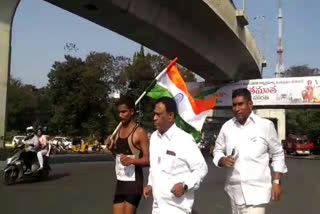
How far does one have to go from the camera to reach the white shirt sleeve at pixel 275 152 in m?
4.61

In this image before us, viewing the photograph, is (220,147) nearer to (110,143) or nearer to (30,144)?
(110,143)

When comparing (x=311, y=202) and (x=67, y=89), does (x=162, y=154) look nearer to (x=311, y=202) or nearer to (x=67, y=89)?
(x=311, y=202)

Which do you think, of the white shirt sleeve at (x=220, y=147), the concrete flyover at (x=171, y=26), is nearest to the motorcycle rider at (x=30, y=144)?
the concrete flyover at (x=171, y=26)

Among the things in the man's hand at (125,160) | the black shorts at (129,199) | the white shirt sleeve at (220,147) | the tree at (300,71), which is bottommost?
the black shorts at (129,199)

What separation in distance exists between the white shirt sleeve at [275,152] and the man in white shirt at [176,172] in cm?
90

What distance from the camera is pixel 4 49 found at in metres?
18.3

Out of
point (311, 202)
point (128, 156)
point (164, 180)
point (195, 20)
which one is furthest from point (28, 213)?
point (195, 20)

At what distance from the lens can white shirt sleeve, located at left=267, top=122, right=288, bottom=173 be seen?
461 cm

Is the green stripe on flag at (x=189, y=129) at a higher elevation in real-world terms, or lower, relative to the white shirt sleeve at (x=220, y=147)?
higher

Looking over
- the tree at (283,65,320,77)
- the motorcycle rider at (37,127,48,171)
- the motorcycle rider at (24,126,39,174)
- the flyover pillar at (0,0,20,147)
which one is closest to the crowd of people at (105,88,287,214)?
the motorcycle rider at (24,126,39,174)

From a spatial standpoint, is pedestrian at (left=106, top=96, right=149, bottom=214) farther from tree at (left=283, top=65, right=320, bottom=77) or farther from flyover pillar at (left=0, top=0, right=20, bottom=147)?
tree at (left=283, top=65, right=320, bottom=77)

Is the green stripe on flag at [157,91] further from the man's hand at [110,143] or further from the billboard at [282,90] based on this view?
the billboard at [282,90]

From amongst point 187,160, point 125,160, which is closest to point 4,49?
point 125,160

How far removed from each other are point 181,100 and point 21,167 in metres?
8.85
